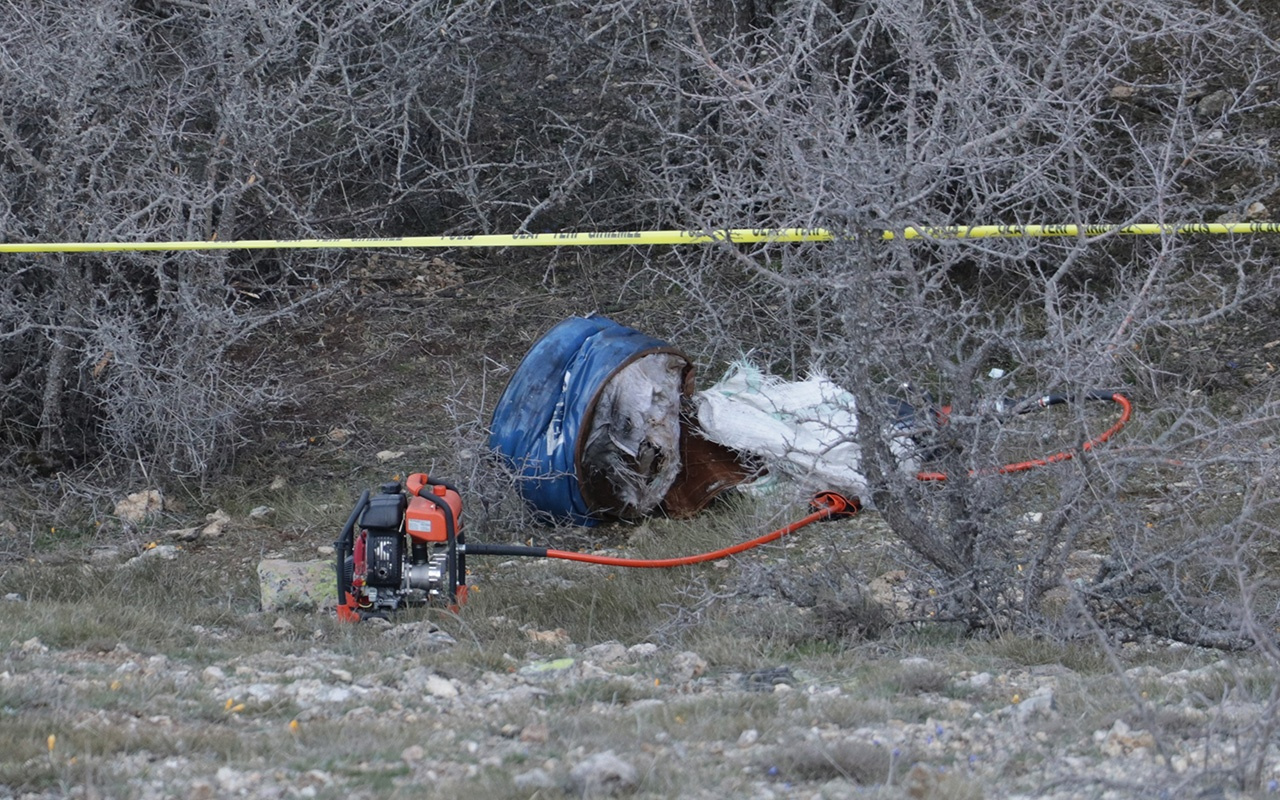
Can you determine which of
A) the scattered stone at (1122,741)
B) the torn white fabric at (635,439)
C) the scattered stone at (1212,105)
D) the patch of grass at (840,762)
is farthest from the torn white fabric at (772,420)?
the scattered stone at (1212,105)

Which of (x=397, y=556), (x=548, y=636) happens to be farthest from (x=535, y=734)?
(x=397, y=556)

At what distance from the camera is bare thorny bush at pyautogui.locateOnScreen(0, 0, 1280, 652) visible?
4305 mm

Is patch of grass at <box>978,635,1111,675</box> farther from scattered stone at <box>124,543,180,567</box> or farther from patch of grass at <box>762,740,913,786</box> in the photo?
scattered stone at <box>124,543,180,567</box>

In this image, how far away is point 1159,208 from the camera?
4.03 m

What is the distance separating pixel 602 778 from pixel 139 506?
443 centimetres

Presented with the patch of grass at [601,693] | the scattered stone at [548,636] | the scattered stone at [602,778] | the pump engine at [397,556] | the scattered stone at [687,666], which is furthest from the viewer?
the pump engine at [397,556]

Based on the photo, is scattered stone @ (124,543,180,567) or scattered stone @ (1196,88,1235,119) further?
scattered stone @ (1196,88,1235,119)

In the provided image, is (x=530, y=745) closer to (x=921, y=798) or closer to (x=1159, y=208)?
(x=921, y=798)

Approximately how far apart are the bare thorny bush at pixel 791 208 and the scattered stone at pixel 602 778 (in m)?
1.56

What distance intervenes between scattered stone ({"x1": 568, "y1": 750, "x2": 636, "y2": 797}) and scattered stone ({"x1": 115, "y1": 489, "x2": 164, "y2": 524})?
4.26 meters

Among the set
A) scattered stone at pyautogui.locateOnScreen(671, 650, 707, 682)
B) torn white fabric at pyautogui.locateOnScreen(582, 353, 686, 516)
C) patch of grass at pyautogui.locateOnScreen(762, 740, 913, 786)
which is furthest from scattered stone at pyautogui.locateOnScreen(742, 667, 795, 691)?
torn white fabric at pyautogui.locateOnScreen(582, 353, 686, 516)

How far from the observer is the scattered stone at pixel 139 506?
6500 mm

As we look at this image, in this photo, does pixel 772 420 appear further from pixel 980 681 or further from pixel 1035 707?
pixel 1035 707

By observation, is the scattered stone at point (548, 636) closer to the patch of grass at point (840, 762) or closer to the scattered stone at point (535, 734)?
the scattered stone at point (535, 734)
